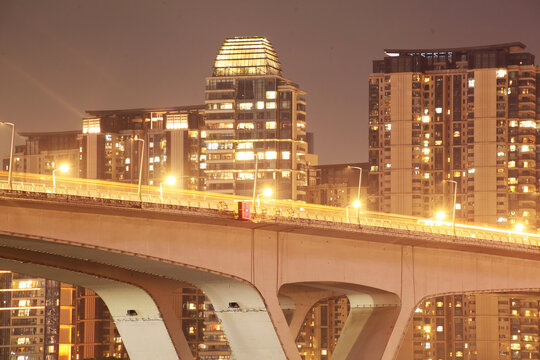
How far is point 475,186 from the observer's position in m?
168

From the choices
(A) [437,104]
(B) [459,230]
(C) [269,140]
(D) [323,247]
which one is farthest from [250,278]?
(A) [437,104]

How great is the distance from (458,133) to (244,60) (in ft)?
105

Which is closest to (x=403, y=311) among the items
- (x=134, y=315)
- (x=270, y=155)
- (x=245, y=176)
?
(x=134, y=315)

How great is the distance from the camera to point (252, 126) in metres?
165

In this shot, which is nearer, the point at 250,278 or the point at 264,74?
the point at 250,278

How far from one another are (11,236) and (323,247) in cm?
1992

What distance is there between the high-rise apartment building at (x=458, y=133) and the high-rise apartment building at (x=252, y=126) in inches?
472

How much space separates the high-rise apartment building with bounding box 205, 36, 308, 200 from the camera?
541 ft

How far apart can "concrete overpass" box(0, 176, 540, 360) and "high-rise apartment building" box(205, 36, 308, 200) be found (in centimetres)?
8252

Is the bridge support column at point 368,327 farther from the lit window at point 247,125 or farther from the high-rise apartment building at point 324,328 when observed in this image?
the high-rise apartment building at point 324,328

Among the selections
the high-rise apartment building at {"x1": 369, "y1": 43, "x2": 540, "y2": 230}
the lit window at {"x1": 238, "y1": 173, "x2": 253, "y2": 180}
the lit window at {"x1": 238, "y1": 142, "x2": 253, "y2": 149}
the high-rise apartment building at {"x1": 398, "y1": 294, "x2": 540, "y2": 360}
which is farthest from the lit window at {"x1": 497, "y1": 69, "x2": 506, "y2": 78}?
the lit window at {"x1": 238, "y1": 173, "x2": 253, "y2": 180}

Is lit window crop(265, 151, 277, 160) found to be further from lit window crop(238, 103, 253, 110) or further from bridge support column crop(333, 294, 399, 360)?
bridge support column crop(333, 294, 399, 360)

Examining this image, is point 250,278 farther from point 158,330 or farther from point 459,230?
point 459,230

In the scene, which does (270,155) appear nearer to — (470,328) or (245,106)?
(245,106)
